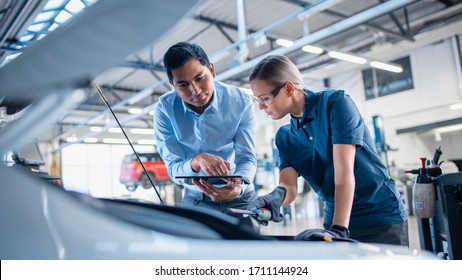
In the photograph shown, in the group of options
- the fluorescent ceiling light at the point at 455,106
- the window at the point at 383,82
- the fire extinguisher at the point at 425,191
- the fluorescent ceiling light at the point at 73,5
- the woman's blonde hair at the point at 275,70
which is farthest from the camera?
the window at the point at 383,82

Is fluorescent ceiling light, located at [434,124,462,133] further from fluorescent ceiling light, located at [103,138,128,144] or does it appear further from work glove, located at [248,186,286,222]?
fluorescent ceiling light, located at [103,138,128,144]

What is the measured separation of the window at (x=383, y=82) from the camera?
718 cm

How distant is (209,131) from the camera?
1088mm

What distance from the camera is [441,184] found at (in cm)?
107

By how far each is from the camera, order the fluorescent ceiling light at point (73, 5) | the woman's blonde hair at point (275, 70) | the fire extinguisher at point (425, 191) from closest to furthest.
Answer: the fluorescent ceiling light at point (73, 5)
the woman's blonde hair at point (275, 70)
the fire extinguisher at point (425, 191)

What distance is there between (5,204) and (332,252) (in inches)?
15.1

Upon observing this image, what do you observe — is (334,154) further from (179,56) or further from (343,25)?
(343,25)

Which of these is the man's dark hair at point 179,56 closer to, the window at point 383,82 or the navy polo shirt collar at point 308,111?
the navy polo shirt collar at point 308,111

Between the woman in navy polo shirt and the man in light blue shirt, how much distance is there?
0.50 ft

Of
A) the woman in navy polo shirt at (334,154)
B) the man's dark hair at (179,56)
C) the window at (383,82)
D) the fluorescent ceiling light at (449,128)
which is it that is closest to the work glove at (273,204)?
the woman in navy polo shirt at (334,154)

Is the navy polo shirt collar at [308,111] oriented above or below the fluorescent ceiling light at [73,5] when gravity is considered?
below

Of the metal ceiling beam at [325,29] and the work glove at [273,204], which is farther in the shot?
the metal ceiling beam at [325,29]

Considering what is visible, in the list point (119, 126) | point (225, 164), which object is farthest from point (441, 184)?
point (119, 126)
